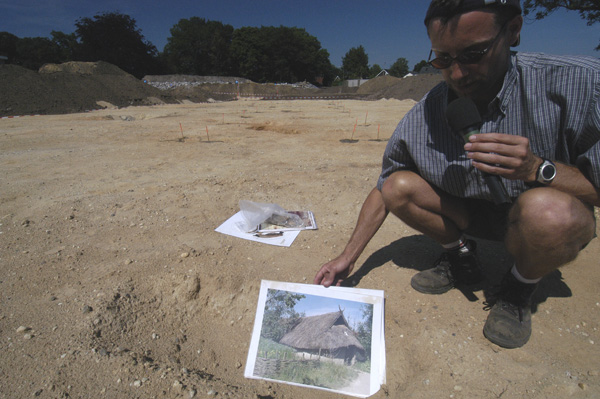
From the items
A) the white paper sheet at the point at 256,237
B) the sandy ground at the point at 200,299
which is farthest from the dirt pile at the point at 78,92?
the white paper sheet at the point at 256,237

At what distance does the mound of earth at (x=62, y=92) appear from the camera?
11.9 metres

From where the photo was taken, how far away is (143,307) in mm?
1905

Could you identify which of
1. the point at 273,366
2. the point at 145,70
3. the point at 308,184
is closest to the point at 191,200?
the point at 308,184

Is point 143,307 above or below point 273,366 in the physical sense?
above

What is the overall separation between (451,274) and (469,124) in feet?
3.18

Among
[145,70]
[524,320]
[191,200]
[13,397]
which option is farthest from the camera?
[145,70]

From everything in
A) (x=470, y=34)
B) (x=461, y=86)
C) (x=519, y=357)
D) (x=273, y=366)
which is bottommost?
(x=273, y=366)

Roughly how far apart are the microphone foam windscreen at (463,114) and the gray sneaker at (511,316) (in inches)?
33.4

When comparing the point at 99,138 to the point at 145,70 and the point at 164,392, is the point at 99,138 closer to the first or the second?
the point at 164,392

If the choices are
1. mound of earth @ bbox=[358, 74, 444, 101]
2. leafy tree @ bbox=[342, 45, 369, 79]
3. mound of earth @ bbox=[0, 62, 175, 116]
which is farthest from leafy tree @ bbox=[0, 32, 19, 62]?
leafy tree @ bbox=[342, 45, 369, 79]

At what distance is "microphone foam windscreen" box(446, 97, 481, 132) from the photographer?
1.42 metres

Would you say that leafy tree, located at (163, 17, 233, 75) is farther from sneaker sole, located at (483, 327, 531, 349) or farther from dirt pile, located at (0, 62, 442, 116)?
sneaker sole, located at (483, 327, 531, 349)

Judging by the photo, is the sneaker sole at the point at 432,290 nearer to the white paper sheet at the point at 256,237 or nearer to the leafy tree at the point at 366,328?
the leafy tree at the point at 366,328

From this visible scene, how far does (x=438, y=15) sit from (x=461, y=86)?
33 cm
